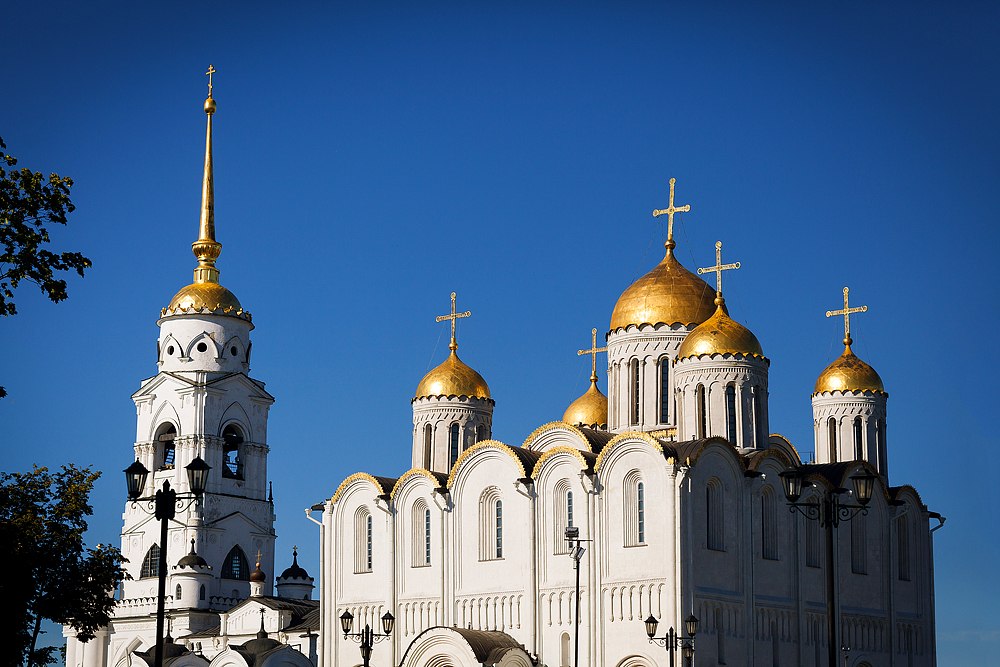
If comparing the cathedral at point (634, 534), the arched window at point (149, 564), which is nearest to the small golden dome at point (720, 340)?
the cathedral at point (634, 534)

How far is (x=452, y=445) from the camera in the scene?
163ft

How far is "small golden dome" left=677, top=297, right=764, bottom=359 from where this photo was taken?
4331 centimetres

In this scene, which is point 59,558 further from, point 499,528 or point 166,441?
point 166,441

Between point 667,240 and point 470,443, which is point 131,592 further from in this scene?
point 667,240

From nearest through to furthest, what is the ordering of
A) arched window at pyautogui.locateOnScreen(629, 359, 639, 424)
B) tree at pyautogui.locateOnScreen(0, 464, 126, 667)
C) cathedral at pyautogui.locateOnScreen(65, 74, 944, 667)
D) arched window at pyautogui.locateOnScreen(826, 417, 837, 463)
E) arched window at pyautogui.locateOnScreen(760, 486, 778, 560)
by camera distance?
tree at pyautogui.locateOnScreen(0, 464, 126, 667) → cathedral at pyautogui.locateOnScreen(65, 74, 944, 667) → arched window at pyautogui.locateOnScreen(760, 486, 778, 560) → arched window at pyautogui.locateOnScreen(629, 359, 639, 424) → arched window at pyautogui.locateOnScreen(826, 417, 837, 463)

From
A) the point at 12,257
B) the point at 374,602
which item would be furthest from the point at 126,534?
the point at 12,257

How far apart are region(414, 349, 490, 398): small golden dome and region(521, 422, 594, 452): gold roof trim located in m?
4.85

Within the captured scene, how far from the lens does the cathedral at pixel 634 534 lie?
4106cm

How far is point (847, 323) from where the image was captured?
51719 mm

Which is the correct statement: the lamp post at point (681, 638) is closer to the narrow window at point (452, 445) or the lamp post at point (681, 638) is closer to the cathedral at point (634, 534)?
the cathedral at point (634, 534)

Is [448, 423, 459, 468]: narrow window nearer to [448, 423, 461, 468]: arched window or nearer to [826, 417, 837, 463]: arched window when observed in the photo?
[448, 423, 461, 468]: arched window

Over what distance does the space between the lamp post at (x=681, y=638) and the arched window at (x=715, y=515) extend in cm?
245

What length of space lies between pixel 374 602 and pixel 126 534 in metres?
16.3

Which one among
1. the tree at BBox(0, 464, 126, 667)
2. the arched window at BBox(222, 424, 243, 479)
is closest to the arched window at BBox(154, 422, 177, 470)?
the arched window at BBox(222, 424, 243, 479)
